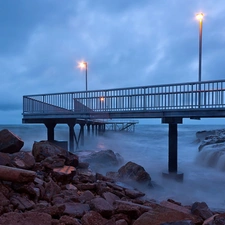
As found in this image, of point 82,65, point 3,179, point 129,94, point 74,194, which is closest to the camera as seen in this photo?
point 3,179

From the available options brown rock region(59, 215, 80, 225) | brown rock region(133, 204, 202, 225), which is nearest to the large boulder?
brown rock region(59, 215, 80, 225)

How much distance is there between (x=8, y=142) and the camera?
7.40 meters

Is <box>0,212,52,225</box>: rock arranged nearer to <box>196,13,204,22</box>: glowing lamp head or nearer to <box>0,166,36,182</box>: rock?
<box>0,166,36,182</box>: rock

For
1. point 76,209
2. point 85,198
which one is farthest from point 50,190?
point 76,209

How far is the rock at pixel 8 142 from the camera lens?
734cm

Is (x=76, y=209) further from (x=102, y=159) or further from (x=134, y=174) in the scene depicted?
(x=102, y=159)

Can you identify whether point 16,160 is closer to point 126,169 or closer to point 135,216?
point 135,216

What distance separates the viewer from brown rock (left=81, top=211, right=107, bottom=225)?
3840 mm

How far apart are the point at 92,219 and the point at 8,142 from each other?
446cm

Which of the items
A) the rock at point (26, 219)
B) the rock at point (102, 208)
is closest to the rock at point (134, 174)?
the rock at point (102, 208)

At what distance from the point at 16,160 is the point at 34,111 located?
11.7m

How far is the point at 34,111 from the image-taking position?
1711 centimetres

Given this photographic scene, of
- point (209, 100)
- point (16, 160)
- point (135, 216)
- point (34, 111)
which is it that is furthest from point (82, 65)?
point (135, 216)

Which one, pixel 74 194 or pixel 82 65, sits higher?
pixel 82 65
